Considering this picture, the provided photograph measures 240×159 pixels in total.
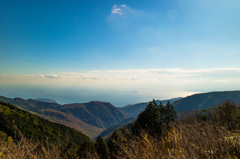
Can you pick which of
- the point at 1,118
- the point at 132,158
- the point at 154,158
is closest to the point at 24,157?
the point at 132,158

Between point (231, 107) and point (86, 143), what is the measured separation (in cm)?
2463

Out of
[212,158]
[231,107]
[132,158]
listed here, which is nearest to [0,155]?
[132,158]

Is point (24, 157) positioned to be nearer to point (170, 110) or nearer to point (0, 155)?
point (0, 155)

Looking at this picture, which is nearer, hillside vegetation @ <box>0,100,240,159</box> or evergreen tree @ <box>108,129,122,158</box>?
hillside vegetation @ <box>0,100,240,159</box>

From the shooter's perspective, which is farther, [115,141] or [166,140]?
[115,141]

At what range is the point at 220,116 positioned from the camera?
1736 centimetres

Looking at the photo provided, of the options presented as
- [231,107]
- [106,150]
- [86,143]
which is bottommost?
[106,150]

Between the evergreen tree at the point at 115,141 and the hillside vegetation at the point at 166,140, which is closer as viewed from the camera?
the hillside vegetation at the point at 166,140

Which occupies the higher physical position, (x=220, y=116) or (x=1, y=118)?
(x=220, y=116)

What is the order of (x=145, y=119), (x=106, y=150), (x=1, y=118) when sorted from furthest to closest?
(x=1, y=118) < (x=106, y=150) < (x=145, y=119)

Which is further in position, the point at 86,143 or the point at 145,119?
the point at 86,143

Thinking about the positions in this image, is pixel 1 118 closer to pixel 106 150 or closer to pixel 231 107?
pixel 106 150

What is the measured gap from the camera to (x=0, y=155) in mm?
2457

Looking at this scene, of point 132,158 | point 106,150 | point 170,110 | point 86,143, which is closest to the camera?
point 132,158
